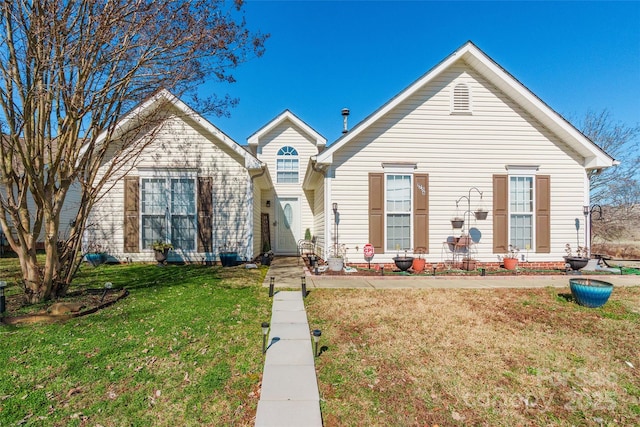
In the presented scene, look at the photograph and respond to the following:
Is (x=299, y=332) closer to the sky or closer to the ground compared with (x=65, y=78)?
closer to the ground

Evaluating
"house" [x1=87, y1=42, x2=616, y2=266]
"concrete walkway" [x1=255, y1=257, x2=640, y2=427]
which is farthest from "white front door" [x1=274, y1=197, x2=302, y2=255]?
"concrete walkway" [x1=255, y1=257, x2=640, y2=427]

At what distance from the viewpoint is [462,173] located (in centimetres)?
962

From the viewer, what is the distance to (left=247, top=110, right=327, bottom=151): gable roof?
1435 cm

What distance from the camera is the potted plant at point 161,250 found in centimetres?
966

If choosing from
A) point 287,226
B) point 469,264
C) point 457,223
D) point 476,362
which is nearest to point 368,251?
point 457,223

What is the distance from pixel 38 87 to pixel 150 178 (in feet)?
17.3

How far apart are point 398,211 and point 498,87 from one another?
4862mm

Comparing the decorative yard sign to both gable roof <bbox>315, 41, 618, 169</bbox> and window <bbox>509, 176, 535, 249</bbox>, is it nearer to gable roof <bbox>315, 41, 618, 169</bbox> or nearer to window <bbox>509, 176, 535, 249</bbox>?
gable roof <bbox>315, 41, 618, 169</bbox>

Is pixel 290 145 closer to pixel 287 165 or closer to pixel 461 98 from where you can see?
pixel 287 165

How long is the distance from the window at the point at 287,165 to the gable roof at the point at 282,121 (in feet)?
3.48

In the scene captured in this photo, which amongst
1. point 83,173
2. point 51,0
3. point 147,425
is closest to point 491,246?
point 147,425

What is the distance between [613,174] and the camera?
51.8 feet

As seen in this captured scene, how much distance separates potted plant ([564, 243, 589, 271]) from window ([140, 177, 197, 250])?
1134cm

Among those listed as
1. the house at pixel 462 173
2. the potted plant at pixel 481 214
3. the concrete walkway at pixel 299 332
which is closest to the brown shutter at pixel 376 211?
the house at pixel 462 173
